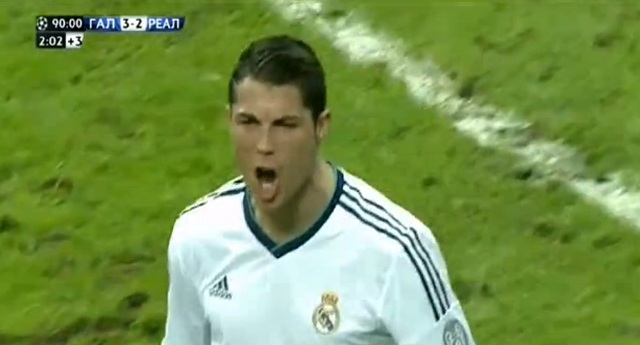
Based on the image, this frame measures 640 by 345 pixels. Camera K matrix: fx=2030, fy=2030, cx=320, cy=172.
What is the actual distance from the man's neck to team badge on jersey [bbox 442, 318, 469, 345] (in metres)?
0.41

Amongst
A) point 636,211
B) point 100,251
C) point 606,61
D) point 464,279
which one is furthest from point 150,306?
point 606,61

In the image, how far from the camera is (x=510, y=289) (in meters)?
8.33

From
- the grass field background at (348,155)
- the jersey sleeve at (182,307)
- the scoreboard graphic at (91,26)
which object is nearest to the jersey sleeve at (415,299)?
the jersey sleeve at (182,307)

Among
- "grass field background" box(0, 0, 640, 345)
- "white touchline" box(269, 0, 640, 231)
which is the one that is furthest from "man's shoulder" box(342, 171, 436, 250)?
"white touchline" box(269, 0, 640, 231)

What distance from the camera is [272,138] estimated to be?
4652mm

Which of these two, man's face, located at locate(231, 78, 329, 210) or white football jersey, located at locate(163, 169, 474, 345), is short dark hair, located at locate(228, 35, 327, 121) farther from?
white football jersey, located at locate(163, 169, 474, 345)

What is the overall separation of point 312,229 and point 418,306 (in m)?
0.33

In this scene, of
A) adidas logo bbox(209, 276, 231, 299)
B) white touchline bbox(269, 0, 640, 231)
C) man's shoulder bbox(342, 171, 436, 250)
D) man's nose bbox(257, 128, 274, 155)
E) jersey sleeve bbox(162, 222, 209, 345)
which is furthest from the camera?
white touchline bbox(269, 0, 640, 231)

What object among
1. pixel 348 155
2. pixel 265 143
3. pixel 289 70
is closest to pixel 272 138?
pixel 265 143

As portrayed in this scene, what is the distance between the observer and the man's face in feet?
15.3

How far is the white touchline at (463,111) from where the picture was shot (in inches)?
359

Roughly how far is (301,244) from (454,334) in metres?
0.42

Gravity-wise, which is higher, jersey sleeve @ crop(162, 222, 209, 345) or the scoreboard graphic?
jersey sleeve @ crop(162, 222, 209, 345)

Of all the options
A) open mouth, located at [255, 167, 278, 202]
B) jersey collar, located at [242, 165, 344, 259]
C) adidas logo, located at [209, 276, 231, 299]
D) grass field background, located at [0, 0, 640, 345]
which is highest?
open mouth, located at [255, 167, 278, 202]
